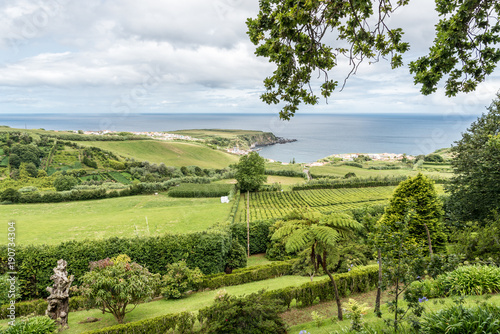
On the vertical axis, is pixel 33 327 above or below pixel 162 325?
above

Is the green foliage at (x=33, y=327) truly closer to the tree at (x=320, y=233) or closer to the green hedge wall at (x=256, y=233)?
the tree at (x=320, y=233)

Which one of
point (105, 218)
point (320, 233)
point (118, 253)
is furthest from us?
point (105, 218)

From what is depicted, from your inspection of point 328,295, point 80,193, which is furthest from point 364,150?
point 328,295

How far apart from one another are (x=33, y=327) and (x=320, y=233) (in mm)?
8163

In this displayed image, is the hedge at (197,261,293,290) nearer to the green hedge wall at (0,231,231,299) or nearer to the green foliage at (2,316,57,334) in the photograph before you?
the green hedge wall at (0,231,231,299)

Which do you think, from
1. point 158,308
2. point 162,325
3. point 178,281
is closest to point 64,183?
point 178,281

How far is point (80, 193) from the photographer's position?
3644 centimetres

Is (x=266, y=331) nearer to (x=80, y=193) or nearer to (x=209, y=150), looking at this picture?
(x=80, y=193)

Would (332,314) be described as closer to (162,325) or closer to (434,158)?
(162,325)

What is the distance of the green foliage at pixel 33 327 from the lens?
20.8 feet

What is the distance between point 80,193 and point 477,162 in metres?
A: 43.6

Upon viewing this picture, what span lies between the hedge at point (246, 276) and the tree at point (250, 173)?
2866 cm

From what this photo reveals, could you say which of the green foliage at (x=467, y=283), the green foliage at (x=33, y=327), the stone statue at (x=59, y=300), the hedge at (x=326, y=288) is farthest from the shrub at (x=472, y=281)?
the stone statue at (x=59, y=300)

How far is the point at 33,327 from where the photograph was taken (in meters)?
6.82
